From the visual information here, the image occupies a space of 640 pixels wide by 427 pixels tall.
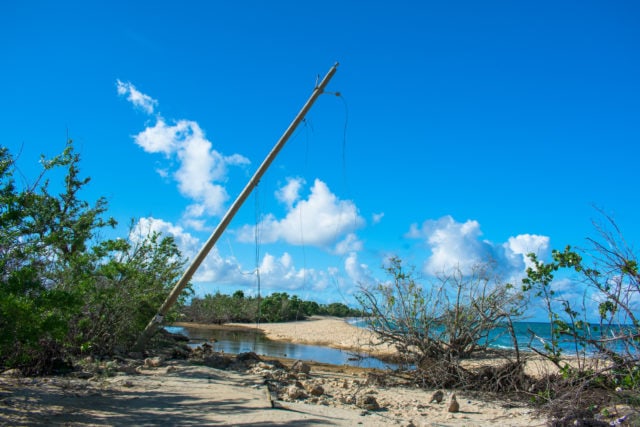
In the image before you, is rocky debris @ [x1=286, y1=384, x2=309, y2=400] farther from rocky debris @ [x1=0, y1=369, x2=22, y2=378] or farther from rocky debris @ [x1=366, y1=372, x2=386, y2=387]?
rocky debris @ [x1=0, y1=369, x2=22, y2=378]

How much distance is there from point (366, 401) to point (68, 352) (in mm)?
6725

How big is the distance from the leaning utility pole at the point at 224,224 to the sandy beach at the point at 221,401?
1.29 m

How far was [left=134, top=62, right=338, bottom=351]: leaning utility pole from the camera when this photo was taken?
40.4 feet

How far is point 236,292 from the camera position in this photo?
189 feet

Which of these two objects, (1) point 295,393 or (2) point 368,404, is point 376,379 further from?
(1) point 295,393

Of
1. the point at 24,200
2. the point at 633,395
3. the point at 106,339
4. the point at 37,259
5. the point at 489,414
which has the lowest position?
the point at 489,414

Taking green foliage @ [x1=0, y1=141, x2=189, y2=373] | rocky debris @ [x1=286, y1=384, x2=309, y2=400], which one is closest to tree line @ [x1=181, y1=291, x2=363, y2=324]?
green foliage @ [x1=0, y1=141, x2=189, y2=373]

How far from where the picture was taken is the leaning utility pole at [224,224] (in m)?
12.3

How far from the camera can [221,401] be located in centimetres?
766

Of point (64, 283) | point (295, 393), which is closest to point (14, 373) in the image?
point (64, 283)

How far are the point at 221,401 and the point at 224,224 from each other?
5.85m

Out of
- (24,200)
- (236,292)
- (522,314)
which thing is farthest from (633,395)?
(236,292)

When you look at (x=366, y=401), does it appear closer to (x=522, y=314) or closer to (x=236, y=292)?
(x=522, y=314)

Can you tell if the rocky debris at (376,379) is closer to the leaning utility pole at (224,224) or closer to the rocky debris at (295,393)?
the rocky debris at (295,393)
